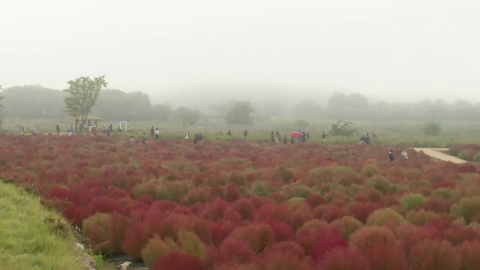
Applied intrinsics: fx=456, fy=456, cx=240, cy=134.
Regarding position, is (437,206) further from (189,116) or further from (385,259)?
(189,116)

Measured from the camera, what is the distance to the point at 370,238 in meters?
8.39

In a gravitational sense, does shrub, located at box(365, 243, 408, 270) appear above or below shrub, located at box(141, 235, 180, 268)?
above

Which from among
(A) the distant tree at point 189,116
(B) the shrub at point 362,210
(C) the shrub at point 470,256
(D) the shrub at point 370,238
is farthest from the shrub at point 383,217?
(A) the distant tree at point 189,116

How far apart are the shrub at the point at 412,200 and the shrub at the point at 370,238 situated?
16.1 feet

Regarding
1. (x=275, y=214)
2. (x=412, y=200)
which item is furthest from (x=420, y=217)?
(x=275, y=214)

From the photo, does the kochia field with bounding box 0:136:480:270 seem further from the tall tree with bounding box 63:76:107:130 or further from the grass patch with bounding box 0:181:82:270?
the tall tree with bounding box 63:76:107:130

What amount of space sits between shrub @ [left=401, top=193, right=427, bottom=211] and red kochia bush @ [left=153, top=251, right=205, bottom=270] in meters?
7.90

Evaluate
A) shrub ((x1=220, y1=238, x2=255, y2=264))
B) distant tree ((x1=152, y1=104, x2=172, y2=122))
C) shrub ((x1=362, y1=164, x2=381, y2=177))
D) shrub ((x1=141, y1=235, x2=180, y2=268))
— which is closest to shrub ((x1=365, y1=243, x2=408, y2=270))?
shrub ((x1=220, y1=238, x2=255, y2=264))

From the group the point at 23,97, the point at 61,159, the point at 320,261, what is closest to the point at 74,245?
the point at 320,261

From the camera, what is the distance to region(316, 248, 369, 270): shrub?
6.84 metres

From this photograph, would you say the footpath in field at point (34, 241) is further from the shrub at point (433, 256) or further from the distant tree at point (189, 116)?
the distant tree at point (189, 116)

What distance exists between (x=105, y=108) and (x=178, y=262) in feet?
461

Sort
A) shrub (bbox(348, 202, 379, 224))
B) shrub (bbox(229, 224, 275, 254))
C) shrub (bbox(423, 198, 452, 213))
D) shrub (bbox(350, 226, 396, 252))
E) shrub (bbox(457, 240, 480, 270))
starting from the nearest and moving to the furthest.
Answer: shrub (bbox(457, 240, 480, 270)), shrub (bbox(350, 226, 396, 252)), shrub (bbox(229, 224, 275, 254)), shrub (bbox(348, 202, 379, 224)), shrub (bbox(423, 198, 452, 213))

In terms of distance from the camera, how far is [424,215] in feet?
36.3
